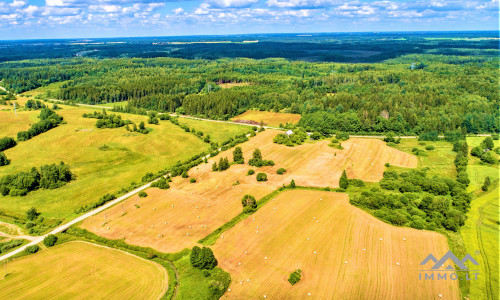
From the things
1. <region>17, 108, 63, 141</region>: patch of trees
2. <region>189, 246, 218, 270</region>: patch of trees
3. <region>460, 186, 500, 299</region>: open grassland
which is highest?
<region>17, 108, 63, 141</region>: patch of trees

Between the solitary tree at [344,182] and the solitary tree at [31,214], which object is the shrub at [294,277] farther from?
the solitary tree at [31,214]

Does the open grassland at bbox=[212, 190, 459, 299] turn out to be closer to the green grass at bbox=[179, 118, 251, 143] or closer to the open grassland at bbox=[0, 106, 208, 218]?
the open grassland at bbox=[0, 106, 208, 218]

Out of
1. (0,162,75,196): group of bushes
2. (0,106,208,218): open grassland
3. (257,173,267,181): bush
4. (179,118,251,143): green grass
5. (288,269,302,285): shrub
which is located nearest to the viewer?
(288,269,302,285): shrub

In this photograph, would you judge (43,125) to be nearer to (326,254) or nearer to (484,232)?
(326,254)

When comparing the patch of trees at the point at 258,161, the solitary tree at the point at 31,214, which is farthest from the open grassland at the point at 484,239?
the solitary tree at the point at 31,214

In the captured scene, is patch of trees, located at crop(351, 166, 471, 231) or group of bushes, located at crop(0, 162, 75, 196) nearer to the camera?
patch of trees, located at crop(351, 166, 471, 231)

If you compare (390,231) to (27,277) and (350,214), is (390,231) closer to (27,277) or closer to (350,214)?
(350,214)

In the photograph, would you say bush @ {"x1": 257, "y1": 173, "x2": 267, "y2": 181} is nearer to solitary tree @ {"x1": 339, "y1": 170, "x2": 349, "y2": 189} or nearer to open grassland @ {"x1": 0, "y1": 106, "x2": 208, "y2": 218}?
solitary tree @ {"x1": 339, "y1": 170, "x2": 349, "y2": 189}

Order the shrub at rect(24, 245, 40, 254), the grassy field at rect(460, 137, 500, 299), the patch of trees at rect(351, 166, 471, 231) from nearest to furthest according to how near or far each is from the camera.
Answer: the grassy field at rect(460, 137, 500, 299) → the shrub at rect(24, 245, 40, 254) → the patch of trees at rect(351, 166, 471, 231)

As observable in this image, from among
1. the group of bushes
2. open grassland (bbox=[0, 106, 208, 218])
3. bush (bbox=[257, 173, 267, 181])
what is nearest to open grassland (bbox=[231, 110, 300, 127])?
open grassland (bbox=[0, 106, 208, 218])

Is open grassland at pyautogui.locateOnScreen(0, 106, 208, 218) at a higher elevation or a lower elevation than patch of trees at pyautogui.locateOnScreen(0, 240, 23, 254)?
higher
